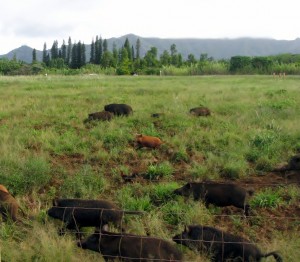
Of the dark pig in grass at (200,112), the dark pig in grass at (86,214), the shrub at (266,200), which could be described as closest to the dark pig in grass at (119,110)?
the dark pig in grass at (200,112)

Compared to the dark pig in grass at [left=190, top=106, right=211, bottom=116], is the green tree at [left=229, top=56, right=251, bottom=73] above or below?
above

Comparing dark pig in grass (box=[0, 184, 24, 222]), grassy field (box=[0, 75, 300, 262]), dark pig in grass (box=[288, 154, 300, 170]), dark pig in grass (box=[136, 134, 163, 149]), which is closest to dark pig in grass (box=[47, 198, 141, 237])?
grassy field (box=[0, 75, 300, 262])

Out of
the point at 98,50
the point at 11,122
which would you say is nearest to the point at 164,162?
the point at 11,122

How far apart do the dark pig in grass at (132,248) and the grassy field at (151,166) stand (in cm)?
32

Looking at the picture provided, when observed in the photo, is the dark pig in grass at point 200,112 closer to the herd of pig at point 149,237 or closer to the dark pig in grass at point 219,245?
the herd of pig at point 149,237

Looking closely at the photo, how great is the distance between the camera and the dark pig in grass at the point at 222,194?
21.3ft

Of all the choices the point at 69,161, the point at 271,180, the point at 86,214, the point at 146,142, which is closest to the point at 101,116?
the point at 146,142

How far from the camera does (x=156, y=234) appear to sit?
5.62 metres

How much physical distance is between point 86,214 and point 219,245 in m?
1.91

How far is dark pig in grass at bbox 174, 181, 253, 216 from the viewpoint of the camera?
6.49 meters

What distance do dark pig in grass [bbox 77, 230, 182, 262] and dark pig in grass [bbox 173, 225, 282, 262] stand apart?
1.37 feet

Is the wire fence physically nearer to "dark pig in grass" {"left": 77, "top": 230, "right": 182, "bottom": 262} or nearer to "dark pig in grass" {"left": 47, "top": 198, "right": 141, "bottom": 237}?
"dark pig in grass" {"left": 77, "top": 230, "right": 182, "bottom": 262}

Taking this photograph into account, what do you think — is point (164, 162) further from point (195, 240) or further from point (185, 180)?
point (195, 240)

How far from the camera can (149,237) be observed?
454cm
